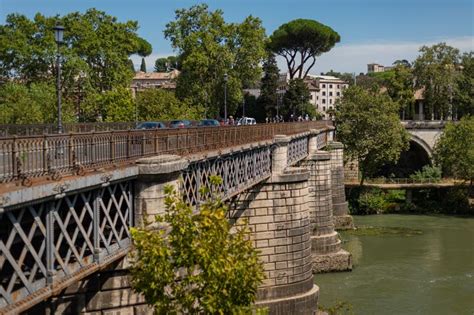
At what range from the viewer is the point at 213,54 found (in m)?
55.3

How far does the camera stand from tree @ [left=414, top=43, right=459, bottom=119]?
7196 centimetres

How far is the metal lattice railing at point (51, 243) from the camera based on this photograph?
7664mm

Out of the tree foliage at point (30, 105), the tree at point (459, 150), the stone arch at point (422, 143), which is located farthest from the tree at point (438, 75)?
the tree foliage at point (30, 105)

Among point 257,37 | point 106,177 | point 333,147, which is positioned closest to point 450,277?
point 333,147

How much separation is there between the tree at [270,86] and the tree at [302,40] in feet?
18.9

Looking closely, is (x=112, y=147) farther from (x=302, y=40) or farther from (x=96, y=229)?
(x=302, y=40)

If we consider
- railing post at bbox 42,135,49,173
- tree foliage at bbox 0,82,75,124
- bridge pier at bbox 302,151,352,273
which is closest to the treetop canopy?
tree foliage at bbox 0,82,75,124

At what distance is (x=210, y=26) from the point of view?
188 ft

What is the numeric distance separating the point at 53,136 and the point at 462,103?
233 ft

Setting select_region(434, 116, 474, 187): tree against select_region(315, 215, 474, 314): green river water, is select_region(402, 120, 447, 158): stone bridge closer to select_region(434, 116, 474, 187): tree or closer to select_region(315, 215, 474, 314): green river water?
select_region(434, 116, 474, 187): tree

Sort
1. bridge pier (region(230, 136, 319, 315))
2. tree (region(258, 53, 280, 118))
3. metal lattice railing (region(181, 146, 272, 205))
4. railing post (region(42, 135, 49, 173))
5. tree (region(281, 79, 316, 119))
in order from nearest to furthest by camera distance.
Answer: railing post (region(42, 135, 49, 173)) → metal lattice railing (region(181, 146, 272, 205)) → bridge pier (region(230, 136, 319, 315)) → tree (region(258, 53, 280, 118)) → tree (region(281, 79, 316, 119))

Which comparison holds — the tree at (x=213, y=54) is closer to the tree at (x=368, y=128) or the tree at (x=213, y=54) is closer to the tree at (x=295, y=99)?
the tree at (x=368, y=128)

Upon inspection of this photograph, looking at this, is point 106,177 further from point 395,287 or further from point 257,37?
point 257,37

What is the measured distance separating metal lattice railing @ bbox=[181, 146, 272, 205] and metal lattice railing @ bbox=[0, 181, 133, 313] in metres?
2.06
